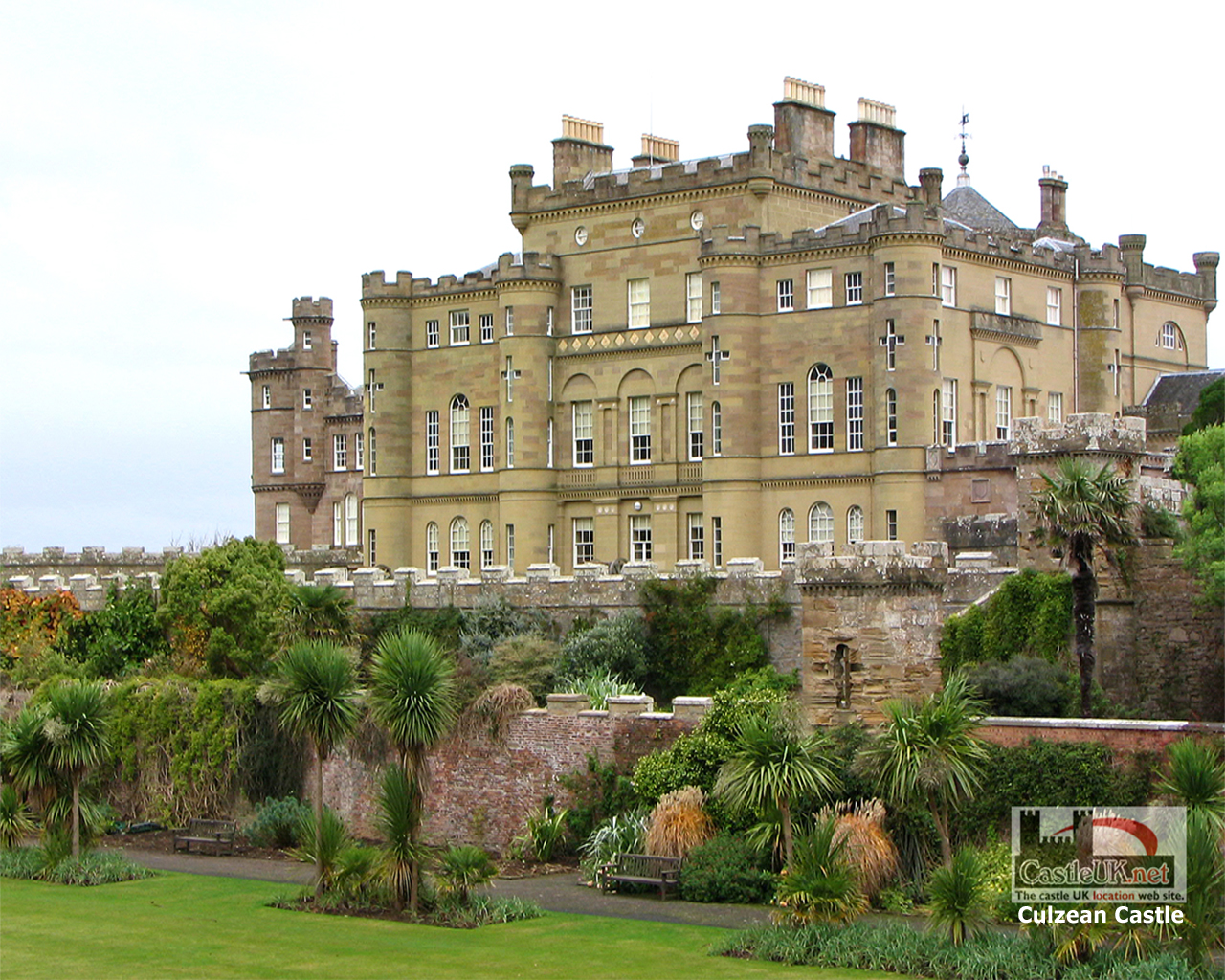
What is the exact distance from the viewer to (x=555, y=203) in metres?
57.5

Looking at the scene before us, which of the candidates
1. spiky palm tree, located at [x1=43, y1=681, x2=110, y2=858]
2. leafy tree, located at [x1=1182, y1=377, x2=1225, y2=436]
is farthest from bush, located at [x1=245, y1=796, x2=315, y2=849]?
leafy tree, located at [x1=1182, y1=377, x2=1225, y2=436]

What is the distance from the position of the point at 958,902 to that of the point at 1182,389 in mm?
37048

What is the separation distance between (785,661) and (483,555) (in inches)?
696

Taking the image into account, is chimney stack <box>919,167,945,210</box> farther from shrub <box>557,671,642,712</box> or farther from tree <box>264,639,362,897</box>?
tree <box>264,639,362,897</box>

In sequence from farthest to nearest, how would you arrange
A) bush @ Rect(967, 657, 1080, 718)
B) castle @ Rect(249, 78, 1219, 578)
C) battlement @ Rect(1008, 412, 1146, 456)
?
castle @ Rect(249, 78, 1219, 578), battlement @ Rect(1008, 412, 1146, 456), bush @ Rect(967, 657, 1080, 718)

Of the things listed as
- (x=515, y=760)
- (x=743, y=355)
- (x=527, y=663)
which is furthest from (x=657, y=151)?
(x=515, y=760)

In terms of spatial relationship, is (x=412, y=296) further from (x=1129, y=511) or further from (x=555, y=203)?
(x=1129, y=511)

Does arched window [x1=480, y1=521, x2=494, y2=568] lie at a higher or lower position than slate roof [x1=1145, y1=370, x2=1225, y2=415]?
lower

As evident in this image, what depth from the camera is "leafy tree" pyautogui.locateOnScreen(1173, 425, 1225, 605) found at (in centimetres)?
3397

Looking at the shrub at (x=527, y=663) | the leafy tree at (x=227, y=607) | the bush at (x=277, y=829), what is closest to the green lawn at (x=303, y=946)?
the bush at (x=277, y=829)

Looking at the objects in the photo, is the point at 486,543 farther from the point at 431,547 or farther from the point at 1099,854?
the point at 1099,854

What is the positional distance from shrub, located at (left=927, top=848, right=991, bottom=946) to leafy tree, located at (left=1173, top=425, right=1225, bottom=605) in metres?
11.9

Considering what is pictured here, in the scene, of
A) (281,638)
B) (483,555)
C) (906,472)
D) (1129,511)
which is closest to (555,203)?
(483,555)

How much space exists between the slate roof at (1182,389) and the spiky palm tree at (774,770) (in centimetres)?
3135
